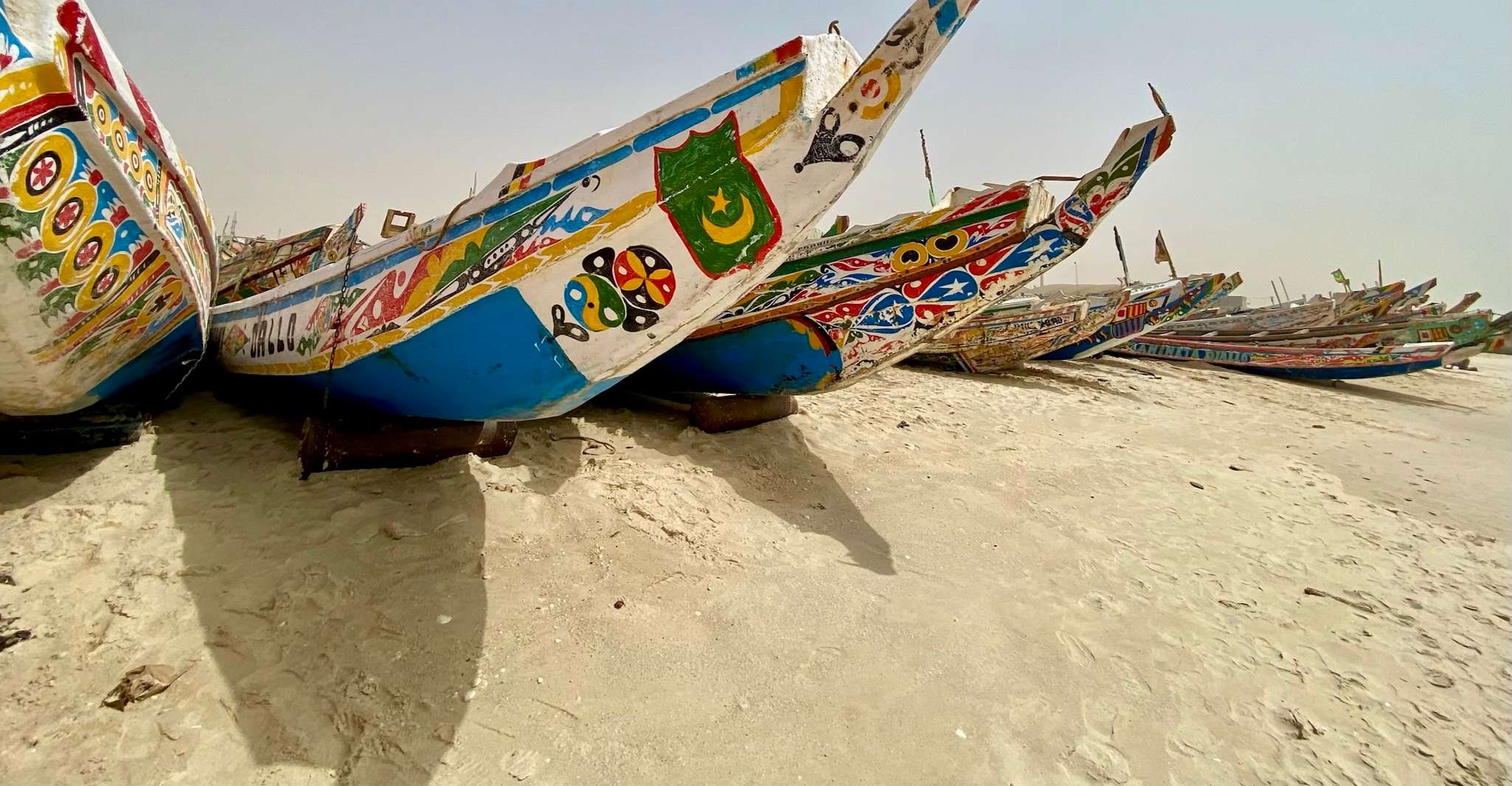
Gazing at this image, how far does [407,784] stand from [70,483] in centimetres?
225

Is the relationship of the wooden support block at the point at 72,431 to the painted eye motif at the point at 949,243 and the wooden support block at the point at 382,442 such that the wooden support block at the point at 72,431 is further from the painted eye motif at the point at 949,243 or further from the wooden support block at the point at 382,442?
the painted eye motif at the point at 949,243

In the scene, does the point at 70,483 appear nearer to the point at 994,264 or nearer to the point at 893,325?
the point at 893,325

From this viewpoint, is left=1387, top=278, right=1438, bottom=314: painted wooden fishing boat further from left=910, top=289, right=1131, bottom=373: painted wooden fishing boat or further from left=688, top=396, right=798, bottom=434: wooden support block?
left=688, top=396, right=798, bottom=434: wooden support block

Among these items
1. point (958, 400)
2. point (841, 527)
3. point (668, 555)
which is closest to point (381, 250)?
point (668, 555)

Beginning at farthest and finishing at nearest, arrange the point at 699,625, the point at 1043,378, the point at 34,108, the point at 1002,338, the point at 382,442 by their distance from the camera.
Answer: the point at 1043,378
the point at 1002,338
the point at 382,442
the point at 699,625
the point at 34,108

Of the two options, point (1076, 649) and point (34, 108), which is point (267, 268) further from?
point (1076, 649)

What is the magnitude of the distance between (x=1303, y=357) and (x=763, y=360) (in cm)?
1294

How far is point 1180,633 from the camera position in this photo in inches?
96.9

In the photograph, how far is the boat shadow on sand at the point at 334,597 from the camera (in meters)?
1.60

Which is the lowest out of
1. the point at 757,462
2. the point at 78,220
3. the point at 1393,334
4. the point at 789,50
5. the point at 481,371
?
the point at 757,462

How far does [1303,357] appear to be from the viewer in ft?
37.8

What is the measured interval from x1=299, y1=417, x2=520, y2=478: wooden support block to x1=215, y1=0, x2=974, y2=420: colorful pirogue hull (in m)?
0.23

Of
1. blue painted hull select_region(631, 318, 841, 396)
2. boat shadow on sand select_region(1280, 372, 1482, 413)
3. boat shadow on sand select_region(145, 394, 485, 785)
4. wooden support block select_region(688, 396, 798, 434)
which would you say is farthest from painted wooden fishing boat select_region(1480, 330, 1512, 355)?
boat shadow on sand select_region(145, 394, 485, 785)

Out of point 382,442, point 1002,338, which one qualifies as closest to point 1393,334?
point 1002,338
